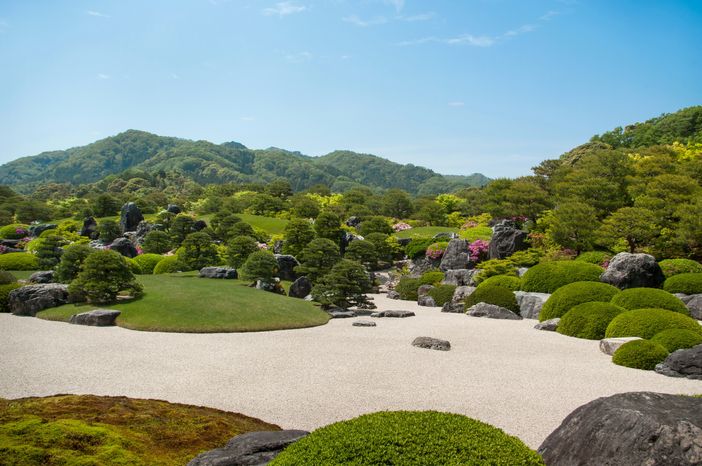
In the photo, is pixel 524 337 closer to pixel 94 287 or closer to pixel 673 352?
pixel 673 352

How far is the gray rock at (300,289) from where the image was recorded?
24266 millimetres

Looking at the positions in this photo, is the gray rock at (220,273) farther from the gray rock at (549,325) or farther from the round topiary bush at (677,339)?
the round topiary bush at (677,339)

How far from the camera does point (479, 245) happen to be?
30.5 metres

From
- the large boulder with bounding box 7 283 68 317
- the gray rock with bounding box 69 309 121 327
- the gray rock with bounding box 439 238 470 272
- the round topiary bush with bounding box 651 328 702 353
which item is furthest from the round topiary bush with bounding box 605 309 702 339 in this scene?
the large boulder with bounding box 7 283 68 317

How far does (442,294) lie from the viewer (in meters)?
24.5

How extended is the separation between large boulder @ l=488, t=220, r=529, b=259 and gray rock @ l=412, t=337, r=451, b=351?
53.4 ft

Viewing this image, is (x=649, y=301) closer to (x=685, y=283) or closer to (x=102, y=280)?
(x=685, y=283)

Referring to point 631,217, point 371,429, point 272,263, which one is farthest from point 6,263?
point 631,217

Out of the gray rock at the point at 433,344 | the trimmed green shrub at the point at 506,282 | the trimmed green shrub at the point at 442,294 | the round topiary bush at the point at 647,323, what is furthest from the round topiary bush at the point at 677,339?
the trimmed green shrub at the point at 442,294

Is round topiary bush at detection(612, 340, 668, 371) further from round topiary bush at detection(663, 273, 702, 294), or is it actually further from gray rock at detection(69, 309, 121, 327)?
gray rock at detection(69, 309, 121, 327)

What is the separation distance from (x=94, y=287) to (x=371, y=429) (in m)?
18.4

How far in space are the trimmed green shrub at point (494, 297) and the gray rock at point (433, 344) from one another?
775 cm

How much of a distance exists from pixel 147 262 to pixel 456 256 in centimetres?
2215

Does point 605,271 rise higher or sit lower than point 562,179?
lower
